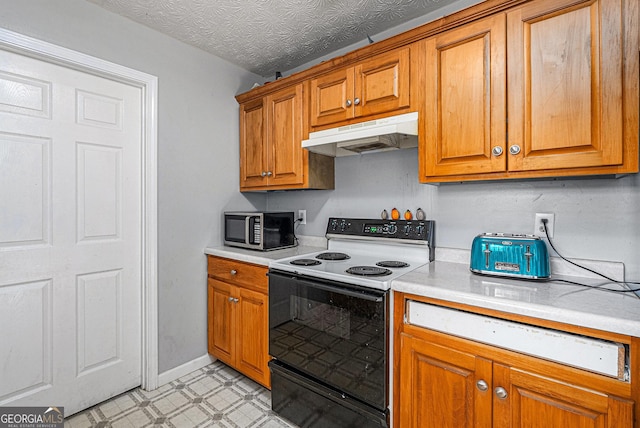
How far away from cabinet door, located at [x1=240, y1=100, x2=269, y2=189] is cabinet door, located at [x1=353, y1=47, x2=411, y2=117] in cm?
87

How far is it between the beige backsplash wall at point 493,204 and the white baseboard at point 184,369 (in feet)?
4.25

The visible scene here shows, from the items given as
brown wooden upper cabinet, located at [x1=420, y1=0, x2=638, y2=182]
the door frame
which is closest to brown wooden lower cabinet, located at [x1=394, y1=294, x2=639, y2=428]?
brown wooden upper cabinet, located at [x1=420, y1=0, x2=638, y2=182]

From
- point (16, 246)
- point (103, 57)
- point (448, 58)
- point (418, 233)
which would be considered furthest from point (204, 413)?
point (448, 58)

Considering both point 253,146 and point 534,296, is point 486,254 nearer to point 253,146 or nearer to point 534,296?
point 534,296

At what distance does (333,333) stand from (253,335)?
2.35 feet

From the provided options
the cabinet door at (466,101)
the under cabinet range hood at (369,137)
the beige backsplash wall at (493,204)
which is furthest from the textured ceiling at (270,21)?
the beige backsplash wall at (493,204)

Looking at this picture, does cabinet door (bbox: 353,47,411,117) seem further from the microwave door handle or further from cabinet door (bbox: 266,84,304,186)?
the microwave door handle

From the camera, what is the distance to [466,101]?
1.43 meters

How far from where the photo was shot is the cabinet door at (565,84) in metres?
1.12

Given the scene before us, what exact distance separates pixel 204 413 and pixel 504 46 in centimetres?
251

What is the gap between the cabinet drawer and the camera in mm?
1921

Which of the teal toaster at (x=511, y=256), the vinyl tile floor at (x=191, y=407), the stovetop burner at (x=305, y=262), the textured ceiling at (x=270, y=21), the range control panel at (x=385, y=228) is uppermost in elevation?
the textured ceiling at (x=270, y=21)

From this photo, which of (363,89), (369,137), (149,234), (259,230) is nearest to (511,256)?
(369,137)

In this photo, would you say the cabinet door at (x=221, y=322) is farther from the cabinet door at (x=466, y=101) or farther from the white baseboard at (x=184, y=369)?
the cabinet door at (x=466, y=101)
